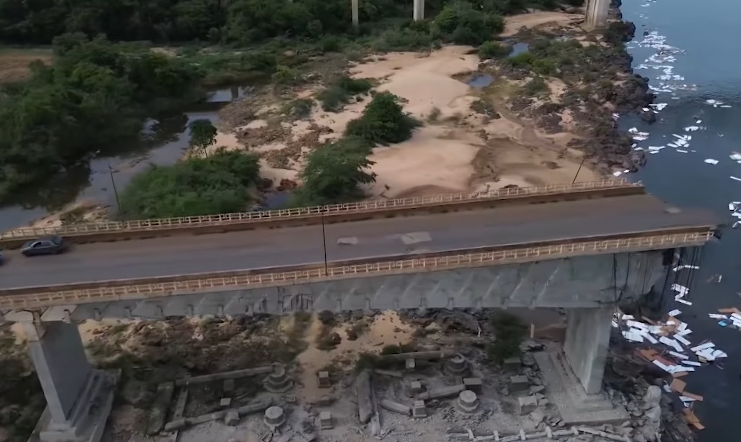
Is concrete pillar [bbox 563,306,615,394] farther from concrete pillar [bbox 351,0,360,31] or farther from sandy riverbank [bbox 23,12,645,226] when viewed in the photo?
concrete pillar [bbox 351,0,360,31]

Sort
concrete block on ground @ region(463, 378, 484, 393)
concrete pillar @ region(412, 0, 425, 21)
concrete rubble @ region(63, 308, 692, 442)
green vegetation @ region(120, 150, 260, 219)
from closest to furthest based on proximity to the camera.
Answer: concrete rubble @ region(63, 308, 692, 442), concrete block on ground @ region(463, 378, 484, 393), green vegetation @ region(120, 150, 260, 219), concrete pillar @ region(412, 0, 425, 21)

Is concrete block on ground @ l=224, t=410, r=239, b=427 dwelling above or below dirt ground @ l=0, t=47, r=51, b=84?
below

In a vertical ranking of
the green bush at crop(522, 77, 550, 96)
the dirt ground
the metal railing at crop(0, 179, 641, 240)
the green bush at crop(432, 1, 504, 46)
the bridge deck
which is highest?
the metal railing at crop(0, 179, 641, 240)

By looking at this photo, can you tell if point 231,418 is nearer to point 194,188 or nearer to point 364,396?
point 364,396

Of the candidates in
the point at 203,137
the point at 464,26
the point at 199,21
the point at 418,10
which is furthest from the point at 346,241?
the point at 418,10

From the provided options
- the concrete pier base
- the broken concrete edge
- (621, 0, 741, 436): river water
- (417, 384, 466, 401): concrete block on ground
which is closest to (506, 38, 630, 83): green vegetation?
(621, 0, 741, 436): river water

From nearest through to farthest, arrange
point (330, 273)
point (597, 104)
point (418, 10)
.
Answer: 1. point (330, 273)
2. point (597, 104)
3. point (418, 10)

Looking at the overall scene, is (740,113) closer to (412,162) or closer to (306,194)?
(412,162)
